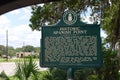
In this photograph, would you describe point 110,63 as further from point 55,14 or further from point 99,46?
point 99,46

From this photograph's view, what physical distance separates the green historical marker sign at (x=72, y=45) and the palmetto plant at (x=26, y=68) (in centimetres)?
324

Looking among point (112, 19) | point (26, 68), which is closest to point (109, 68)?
point (112, 19)

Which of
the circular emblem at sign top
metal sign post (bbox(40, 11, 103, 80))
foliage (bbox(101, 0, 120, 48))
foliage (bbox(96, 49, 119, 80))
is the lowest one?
foliage (bbox(96, 49, 119, 80))

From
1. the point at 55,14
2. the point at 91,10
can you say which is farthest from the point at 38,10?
the point at 91,10

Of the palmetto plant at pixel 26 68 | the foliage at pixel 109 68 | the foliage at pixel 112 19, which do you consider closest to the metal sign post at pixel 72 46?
the palmetto plant at pixel 26 68

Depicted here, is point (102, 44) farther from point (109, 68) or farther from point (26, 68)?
point (26, 68)

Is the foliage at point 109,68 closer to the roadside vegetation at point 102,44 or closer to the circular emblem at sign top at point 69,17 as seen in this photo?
the roadside vegetation at point 102,44

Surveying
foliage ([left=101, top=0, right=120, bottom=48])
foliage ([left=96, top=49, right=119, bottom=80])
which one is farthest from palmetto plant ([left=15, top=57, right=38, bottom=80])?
foliage ([left=101, top=0, right=120, bottom=48])

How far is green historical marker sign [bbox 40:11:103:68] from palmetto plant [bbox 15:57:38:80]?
3.24 meters

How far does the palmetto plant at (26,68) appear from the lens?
41.5 ft

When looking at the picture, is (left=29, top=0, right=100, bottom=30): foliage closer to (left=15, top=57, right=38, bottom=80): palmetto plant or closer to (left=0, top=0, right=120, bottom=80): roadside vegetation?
(left=0, top=0, right=120, bottom=80): roadside vegetation

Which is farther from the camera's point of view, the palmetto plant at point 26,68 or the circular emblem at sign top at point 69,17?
the palmetto plant at point 26,68

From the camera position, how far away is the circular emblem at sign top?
930 centimetres

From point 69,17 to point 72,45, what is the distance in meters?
0.63
